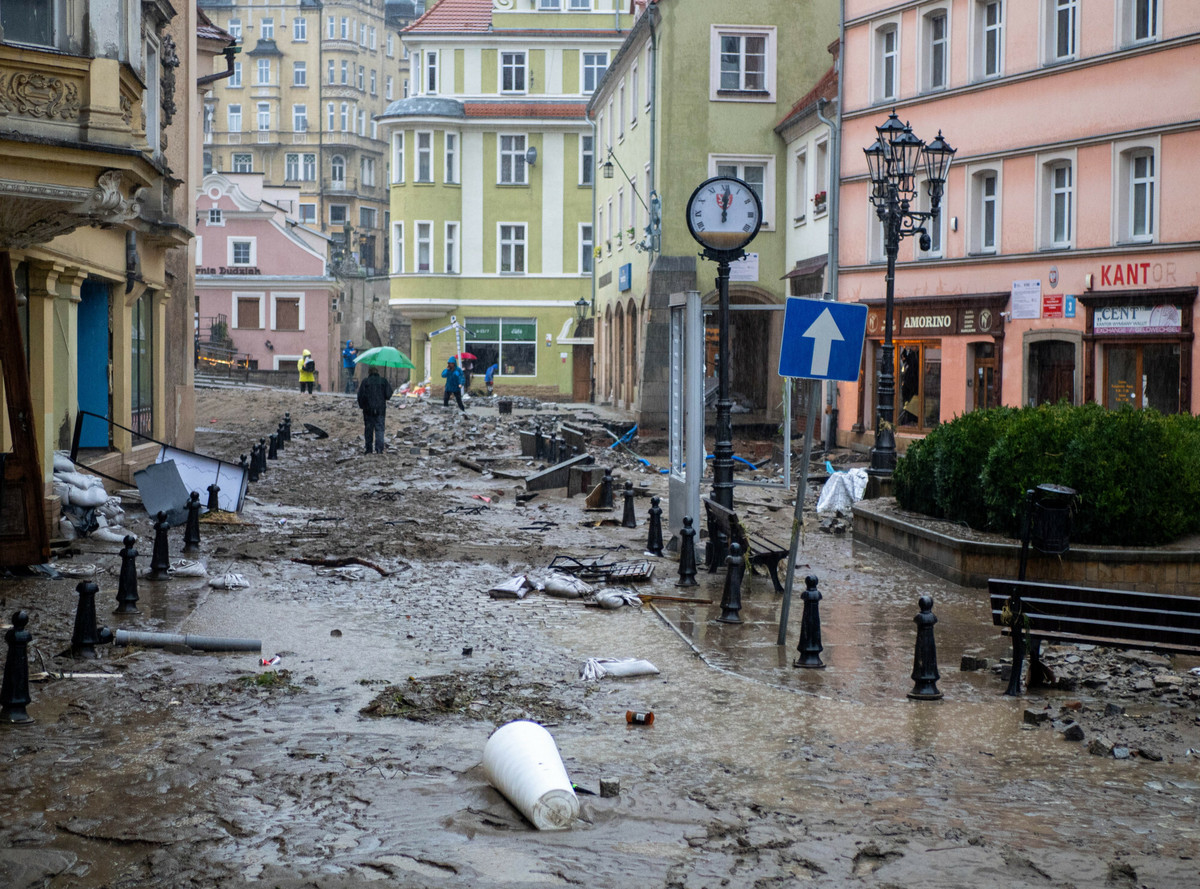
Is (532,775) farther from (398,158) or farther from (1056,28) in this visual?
(398,158)

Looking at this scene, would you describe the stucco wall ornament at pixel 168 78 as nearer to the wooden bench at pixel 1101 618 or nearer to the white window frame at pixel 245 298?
the wooden bench at pixel 1101 618

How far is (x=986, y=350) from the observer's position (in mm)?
30719

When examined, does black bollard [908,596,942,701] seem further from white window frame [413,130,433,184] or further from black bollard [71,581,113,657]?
white window frame [413,130,433,184]

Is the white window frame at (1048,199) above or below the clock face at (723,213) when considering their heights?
above

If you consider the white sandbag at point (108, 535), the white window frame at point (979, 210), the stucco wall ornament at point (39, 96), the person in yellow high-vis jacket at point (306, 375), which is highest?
the white window frame at point (979, 210)

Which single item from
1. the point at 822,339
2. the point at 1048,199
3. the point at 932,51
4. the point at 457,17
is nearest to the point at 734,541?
the point at 822,339

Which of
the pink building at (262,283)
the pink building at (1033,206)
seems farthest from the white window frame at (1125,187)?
the pink building at (262,283)

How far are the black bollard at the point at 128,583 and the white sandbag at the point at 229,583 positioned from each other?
4.73 feet

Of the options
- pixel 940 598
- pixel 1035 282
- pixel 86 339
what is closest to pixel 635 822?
pixel 940 598

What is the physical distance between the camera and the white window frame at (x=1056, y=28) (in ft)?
93.2

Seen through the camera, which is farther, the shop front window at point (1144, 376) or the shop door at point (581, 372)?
the shop door at point (581, 372)

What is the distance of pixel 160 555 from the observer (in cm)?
1250

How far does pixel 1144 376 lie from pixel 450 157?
1501 inches

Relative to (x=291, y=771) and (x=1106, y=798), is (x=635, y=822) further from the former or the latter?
(x=1106, y=798)
